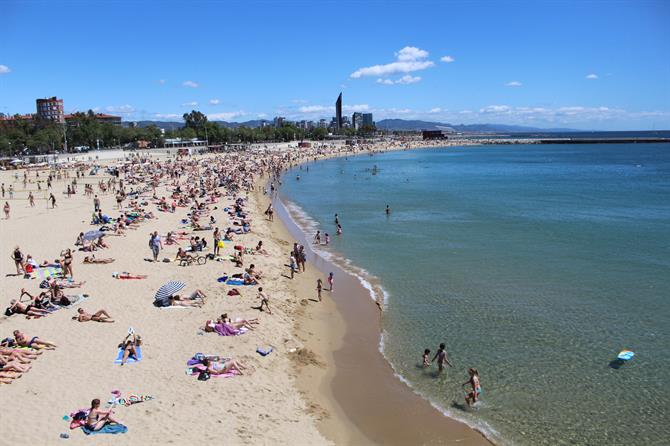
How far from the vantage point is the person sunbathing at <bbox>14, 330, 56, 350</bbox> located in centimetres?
1044

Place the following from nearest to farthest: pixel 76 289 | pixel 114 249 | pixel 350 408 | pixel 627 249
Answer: pixel 350 408 → pixel 76 289 → pixel 114 249 → pixel 627 249

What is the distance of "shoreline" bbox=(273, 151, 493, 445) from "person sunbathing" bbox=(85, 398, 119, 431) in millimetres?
3524

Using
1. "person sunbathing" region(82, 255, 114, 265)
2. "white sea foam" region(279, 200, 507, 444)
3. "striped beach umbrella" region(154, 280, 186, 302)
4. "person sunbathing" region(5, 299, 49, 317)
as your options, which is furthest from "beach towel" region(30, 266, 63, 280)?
"white sea foam" region(279, 200, 507, 444)

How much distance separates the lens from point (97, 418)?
314 inches

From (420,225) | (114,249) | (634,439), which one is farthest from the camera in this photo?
(420,225)

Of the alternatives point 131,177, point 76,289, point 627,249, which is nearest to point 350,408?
point 76,289

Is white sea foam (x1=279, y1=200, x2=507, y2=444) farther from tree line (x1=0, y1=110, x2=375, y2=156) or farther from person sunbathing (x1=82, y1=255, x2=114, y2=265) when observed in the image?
tree line (x1=0, y1=110, x2=375, y2=156)

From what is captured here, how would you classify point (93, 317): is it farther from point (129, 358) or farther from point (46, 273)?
point (46, 273)

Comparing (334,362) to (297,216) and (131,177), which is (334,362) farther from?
(131,177)

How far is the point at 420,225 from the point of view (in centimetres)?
2955

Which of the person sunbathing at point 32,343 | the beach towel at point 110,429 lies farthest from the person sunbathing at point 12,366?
the beach towel at point 110,429

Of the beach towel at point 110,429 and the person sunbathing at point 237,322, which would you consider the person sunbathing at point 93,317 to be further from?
the beach towel at point 110,429

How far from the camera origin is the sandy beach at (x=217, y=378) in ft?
27.7

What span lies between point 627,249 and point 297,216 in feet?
63.6
